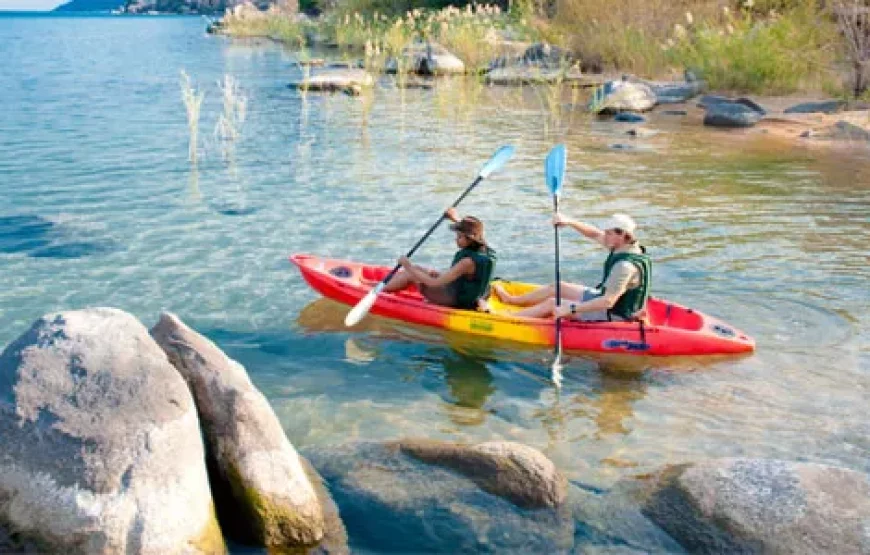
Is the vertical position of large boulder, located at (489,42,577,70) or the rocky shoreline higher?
large boulder, located at (489,42,577,70)

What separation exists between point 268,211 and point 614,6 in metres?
15.1

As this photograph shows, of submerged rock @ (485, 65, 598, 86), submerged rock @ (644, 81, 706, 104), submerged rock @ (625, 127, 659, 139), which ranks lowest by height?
submerged rock @ (625, 127, 659, 139)

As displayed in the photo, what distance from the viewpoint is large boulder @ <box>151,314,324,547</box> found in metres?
4.26

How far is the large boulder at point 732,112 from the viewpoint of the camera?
17.9 m

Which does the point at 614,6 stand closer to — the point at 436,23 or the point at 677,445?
the point at 436,23

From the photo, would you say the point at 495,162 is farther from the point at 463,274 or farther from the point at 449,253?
the point at 463,274

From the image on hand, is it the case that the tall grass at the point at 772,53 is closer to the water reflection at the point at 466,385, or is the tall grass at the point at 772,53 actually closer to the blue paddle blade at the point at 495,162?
the blue paddle blade at the point at 495,162

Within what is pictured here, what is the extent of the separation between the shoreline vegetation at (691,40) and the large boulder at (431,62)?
309 mm

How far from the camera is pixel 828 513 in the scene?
439cm

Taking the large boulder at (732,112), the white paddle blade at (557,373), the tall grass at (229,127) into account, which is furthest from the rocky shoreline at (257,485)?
the large boulder at (732,112)

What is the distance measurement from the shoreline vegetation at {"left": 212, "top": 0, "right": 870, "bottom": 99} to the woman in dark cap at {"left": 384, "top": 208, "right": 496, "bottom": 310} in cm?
1146

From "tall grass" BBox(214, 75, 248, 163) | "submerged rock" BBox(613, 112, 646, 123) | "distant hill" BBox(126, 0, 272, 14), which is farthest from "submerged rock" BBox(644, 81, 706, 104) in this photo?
"distant hill" BBox(126, 0, 272, 14)

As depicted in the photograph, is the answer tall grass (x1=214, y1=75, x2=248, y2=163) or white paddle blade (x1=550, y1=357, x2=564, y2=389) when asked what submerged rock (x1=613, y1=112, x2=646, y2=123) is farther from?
white paddle blade (x1=550, y1=357, x2=564, y2=389)

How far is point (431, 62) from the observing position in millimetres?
26016
